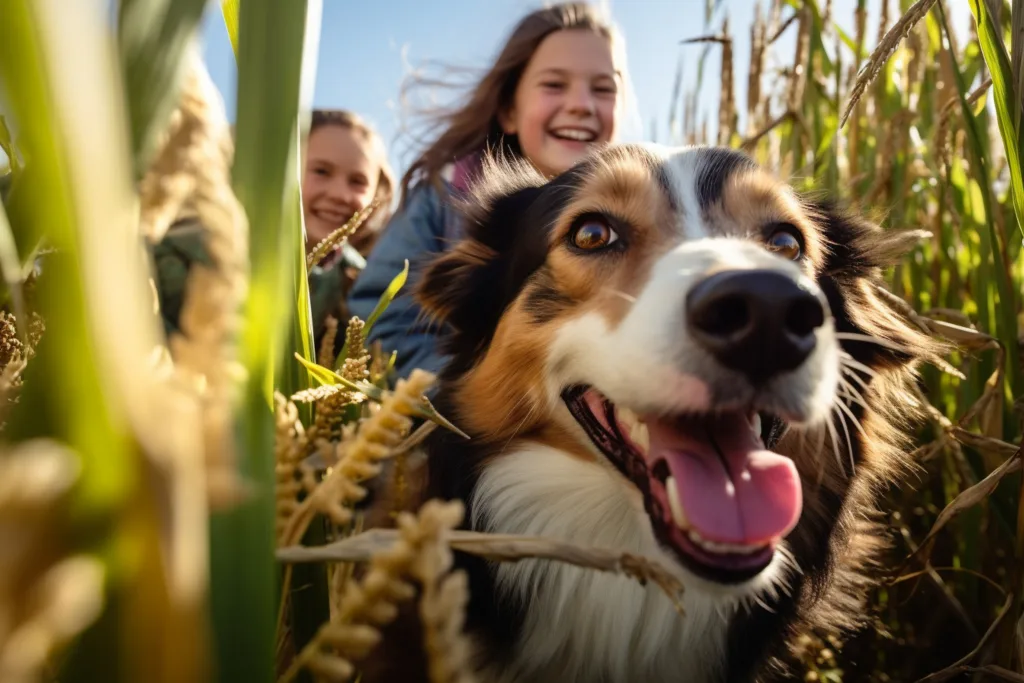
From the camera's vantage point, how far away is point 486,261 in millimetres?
2049

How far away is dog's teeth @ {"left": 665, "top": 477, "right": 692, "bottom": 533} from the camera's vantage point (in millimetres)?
1276

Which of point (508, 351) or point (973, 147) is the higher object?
point (973, 147)

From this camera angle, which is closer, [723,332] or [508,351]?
[723,332]

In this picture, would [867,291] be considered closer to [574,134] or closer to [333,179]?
[574,134]

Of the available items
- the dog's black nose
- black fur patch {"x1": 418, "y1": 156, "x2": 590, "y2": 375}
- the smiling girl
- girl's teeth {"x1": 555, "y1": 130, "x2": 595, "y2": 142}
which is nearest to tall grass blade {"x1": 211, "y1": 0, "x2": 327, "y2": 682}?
the dog's black nose

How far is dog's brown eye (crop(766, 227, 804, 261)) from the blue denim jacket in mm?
1433

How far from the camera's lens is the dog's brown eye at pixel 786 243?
1.71 m

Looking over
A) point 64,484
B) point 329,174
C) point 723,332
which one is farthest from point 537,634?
point 329,174

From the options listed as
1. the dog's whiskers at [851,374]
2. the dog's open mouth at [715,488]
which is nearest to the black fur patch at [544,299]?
the dog's open mouth at [715,488]

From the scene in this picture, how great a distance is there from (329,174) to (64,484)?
431 centimetres

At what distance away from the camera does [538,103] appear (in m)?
3.54

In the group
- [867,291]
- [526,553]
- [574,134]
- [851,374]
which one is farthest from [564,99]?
[526,553]

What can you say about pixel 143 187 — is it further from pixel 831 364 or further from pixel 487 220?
pixel 487 220

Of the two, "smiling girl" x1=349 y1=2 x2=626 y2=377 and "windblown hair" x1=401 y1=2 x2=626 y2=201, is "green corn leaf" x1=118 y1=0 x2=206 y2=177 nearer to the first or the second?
"smiling girl" x1=349 y1=2 x2=626 y2=377
